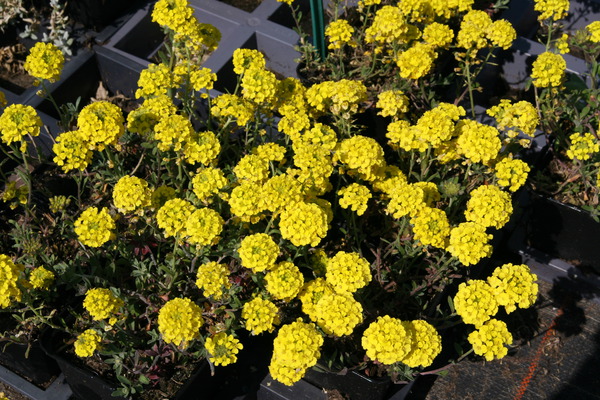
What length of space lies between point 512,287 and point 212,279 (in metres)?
1.46

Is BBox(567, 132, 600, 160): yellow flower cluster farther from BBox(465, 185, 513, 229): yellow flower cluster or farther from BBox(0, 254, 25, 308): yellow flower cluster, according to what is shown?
BBox(0, 254, 25, 308): yellow flower cluster

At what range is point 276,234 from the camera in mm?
3996

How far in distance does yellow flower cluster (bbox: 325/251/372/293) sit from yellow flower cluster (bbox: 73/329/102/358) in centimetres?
118

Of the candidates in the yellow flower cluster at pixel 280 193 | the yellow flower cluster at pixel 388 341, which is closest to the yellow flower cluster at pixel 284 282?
the yellow flower cluster at pixel 280 193

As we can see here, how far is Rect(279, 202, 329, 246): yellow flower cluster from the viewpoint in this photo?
333 centimetres

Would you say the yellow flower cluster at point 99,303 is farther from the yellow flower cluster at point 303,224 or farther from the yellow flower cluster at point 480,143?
the yellow flower cluster at point 480,143

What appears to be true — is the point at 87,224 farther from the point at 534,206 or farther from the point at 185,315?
the point at 534,206

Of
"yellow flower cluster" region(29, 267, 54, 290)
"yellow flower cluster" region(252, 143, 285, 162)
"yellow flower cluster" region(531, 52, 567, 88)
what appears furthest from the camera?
"yellow flower cluster" region(531, 52, 567, 88)

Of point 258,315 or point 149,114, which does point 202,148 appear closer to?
point 149,114

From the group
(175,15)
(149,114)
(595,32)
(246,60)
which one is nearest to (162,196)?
(149,114)

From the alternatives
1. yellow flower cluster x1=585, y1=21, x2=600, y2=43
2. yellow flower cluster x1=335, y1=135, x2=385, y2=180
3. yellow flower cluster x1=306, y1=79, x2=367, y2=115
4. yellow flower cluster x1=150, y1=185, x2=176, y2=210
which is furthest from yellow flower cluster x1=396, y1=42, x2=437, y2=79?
yellow flower cluster x1=150, y1=185, x2=176, y2=210

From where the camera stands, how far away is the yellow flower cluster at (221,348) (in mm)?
3346

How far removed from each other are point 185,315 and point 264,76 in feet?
4.61

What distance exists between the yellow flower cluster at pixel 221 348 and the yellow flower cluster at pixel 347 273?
57 cm
